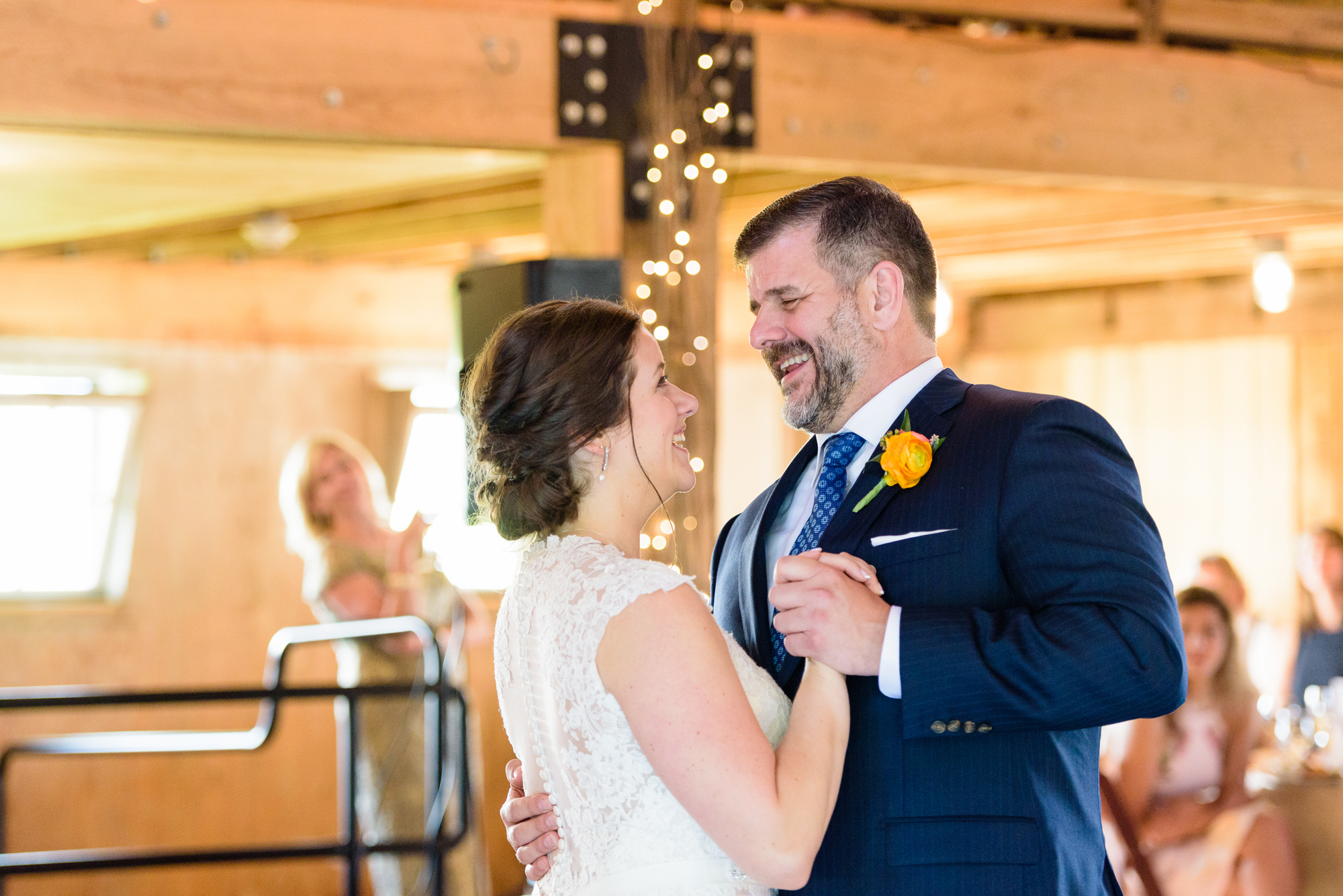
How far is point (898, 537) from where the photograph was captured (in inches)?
72.6

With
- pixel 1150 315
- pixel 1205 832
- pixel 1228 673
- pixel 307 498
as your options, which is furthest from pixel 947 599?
pixel 1150 315

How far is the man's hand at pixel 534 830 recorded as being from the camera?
1952 mm

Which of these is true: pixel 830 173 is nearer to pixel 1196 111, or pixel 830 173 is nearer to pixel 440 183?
pixel 1196 111

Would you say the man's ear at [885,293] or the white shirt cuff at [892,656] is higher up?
the man's ear at [885,293]

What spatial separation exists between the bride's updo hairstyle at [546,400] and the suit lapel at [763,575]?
0.33m

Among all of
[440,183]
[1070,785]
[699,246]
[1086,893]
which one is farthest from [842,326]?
[440,183]

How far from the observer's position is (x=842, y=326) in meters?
2.03

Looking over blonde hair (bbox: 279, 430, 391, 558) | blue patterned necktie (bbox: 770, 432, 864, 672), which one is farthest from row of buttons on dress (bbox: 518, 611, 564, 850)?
blonde hair (bbox: 279, 430, 391, 558)

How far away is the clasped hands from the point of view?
1708mm

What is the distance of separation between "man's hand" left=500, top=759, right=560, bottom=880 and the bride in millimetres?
10

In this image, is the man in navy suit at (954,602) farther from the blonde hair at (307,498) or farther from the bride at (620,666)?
the blonde hair at (307,498)

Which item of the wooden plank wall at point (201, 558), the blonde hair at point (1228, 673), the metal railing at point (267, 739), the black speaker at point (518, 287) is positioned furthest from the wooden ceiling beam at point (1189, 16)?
the wooden plank wall at point (201, 558)

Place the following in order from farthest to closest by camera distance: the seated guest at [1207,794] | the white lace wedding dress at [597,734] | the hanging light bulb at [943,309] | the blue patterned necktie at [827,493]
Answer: the hanging light bulb at [943,309] < the seated guest at [1207,794] < the blue patterned necktie at [827,493] < the white lace wedding dress at [597,734]

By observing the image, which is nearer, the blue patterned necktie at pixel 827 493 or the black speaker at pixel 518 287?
the blue patterned necktie at pixel 827 493
